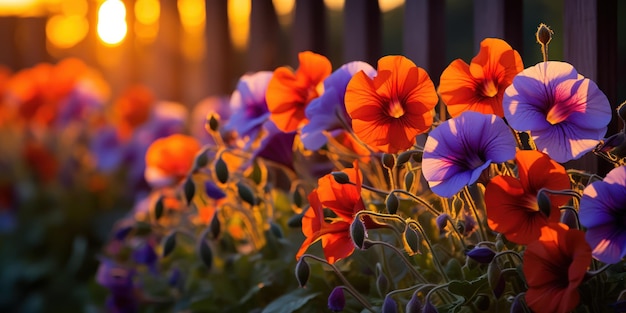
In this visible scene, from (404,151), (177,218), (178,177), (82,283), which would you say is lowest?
(82,283)

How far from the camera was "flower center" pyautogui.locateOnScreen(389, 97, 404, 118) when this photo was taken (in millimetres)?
1328

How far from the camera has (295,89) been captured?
162cm

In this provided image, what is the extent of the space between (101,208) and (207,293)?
1.94 meters

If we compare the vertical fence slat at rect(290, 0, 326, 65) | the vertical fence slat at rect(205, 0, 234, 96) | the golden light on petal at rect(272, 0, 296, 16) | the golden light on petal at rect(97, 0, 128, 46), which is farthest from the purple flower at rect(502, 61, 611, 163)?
the golden light on petal at rect(97, 0, 128, 46)

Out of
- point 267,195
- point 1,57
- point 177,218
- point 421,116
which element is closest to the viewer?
point 421,116

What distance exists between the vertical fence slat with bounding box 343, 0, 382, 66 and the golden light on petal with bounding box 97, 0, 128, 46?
281cm

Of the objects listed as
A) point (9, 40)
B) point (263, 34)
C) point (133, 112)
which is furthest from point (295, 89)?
point (9, 40)

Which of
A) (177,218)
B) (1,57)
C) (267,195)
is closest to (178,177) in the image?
(177,218)

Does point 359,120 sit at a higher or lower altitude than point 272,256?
higher

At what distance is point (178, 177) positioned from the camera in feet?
7.68

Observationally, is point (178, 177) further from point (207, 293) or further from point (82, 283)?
point (82, 283)

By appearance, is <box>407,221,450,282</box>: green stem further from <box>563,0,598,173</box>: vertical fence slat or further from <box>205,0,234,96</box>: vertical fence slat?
<box>205,0,234,96</box>: vertical fence slat

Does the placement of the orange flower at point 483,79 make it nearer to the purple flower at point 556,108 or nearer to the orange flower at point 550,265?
the purple flower at point 556,108

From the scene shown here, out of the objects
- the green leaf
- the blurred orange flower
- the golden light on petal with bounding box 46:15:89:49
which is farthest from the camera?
the golden light on petal with bounding box 46:15:89:49
